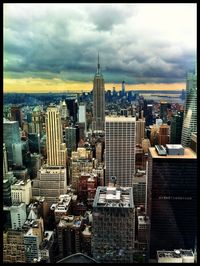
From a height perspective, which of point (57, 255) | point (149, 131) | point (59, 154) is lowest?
point (57, 255)

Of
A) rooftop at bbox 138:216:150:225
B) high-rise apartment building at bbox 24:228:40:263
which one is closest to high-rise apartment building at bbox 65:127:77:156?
rooftop at bbox 138:216:150:225

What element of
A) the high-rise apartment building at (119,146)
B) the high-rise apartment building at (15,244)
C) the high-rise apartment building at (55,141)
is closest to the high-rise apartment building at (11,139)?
the high-rise apartment building at (55,141)

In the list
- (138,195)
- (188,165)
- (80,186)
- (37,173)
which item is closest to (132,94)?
(188,165)

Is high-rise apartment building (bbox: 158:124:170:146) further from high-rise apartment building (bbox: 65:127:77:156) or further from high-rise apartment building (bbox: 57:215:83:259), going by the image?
high-rise apartment building (bbox: 65:127:77:156)

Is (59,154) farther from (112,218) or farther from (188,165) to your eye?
(112,218)

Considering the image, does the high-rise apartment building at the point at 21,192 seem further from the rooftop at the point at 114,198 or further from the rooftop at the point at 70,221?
the rooftop at the point at 114,198
